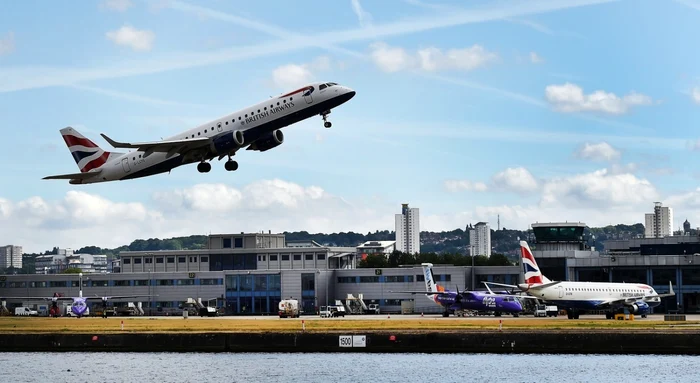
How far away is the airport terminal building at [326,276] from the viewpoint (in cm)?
14950

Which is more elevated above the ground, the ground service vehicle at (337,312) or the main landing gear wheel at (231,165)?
the main landing gear wheel at (231,165)

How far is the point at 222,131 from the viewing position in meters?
94.5

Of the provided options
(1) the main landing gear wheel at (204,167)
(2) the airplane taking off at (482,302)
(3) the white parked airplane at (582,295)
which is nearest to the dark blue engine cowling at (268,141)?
(1) the main landing gear wheel at (204,167)

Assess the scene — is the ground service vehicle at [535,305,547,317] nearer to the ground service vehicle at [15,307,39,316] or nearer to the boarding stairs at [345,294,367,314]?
the boarding stairs at [345,294,367,314]

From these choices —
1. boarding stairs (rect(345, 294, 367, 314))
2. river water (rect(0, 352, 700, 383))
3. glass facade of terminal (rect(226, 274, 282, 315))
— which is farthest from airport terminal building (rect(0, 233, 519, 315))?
river water (rect(0, 352, 700, 383))

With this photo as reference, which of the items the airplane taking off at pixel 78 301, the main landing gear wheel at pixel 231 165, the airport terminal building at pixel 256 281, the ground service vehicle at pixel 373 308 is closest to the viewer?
the main landing gear wheel at pixel 231 165

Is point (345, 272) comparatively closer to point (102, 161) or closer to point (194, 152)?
point (102, 161)

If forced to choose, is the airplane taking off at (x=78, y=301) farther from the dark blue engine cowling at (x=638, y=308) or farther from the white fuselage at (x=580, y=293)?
the dark blue engine cowling at (x=638, y=308)

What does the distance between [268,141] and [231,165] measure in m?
3.87

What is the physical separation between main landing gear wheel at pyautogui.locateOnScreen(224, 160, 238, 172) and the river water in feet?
53.5

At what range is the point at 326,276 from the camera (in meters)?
172

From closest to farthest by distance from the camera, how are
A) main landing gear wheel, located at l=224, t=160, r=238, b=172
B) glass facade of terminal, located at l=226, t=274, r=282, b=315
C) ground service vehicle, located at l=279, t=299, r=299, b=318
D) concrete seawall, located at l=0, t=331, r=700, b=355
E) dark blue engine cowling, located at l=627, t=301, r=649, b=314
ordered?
1. concrete seawall, located at l=0, t=331, r=700, b=355
2. main landing gear wheel, located at l=224, t=160, r=238, b=172
3. dark blue engine cowling, located at l=627, t=301, r=649, b=314
4. ground service vehicle, located at l=279, t=299, r=299, b=318
5. glass facade of terminal, located at l=226, t=274, r=282, b=315

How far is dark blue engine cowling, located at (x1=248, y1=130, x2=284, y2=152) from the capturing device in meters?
96.8

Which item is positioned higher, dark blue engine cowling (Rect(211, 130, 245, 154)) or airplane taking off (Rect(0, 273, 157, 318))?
dark blue engine cowling (Rect(211, 130, 245, 154))
